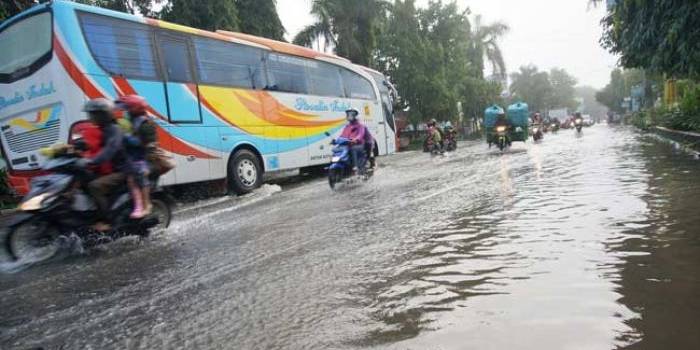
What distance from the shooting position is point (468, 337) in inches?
104

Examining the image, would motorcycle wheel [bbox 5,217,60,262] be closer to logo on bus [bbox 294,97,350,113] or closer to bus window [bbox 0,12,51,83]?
bus window [bbox 0,12,51,83]

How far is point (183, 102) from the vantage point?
9531 mm

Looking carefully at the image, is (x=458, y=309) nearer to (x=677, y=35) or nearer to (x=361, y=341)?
(x=361, y=341)

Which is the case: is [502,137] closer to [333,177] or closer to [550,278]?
[333,177]

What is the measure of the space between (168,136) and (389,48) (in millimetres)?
28530

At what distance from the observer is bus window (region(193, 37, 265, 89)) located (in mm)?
10055

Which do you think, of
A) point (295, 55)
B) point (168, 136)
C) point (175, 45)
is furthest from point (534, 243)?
point (295, 55)

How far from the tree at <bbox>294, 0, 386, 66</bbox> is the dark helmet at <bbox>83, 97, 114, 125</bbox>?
25.1 metres

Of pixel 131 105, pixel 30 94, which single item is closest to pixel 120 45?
pixel 30 94

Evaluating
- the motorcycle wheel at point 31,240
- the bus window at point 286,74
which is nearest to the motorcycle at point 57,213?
the motorcycle wheel at point 31,240

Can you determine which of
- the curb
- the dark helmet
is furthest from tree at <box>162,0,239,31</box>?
the curb

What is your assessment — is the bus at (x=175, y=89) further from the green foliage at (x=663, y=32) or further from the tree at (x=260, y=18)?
the tree at (x=260, y=18)

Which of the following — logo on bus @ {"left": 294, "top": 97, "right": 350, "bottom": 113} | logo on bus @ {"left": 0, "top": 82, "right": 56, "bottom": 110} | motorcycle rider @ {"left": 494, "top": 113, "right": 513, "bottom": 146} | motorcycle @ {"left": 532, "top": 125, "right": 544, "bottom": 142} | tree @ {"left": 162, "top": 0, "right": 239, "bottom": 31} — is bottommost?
motorcycle @ {"left": 532, "top": 125, "right": 544, "bottom": 142}

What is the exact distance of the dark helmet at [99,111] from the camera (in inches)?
222
